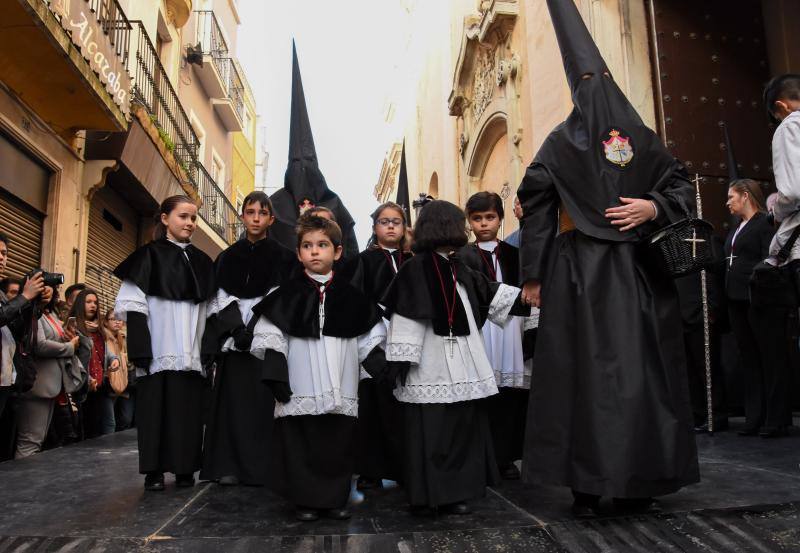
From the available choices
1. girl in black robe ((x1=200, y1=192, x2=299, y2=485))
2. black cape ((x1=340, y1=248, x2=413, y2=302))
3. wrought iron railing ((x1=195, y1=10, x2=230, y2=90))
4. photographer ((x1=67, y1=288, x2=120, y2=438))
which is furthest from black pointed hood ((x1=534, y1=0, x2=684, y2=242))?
wrought iron railing ((x1=195, y1=10, x2=230, y2=90))

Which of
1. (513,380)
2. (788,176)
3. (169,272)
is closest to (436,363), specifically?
→ (513,380)

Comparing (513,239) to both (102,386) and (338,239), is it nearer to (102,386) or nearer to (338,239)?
(338,239)

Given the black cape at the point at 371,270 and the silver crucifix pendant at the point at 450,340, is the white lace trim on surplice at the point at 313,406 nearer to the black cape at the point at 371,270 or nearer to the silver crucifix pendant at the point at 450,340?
the silver crucifix pendant at the point at 450,340

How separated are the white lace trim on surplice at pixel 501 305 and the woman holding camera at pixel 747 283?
2.93 metres

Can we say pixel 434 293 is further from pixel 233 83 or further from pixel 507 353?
pixel 233 83

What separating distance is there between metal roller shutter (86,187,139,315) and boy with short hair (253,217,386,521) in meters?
8.39

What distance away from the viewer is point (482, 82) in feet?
43.4

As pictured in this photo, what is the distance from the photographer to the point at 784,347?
5672mm

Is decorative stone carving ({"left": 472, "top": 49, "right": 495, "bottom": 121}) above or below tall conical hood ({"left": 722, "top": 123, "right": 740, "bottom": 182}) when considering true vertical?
above

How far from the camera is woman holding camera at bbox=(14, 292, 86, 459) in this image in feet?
19.8

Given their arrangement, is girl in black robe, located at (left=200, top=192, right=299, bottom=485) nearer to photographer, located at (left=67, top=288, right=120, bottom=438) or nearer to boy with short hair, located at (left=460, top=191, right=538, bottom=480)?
boy with short hair, located at (left=460, top=191, right=538, bottom=480)

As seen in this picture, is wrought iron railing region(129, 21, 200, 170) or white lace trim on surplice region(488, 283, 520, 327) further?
→ wrought iron railing region(129, 21, 200, 170)

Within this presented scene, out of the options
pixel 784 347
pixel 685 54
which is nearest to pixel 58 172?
pixel 685 54

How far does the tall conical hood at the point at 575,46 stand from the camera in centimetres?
364
